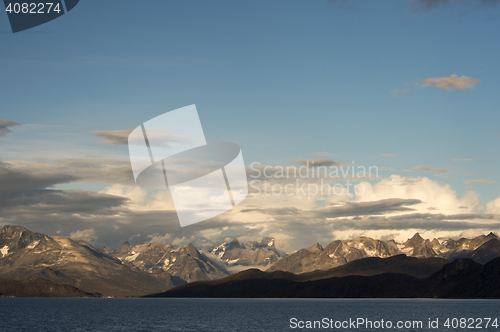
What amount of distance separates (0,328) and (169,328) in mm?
51041

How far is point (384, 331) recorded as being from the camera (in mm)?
141875

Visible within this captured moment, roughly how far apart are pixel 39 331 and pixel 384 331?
96.1m

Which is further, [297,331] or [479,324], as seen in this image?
[479,324]

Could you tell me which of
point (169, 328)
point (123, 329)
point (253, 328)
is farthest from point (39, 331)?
point (253, 328)

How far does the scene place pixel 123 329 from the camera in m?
155

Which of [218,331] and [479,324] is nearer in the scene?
[218,331]

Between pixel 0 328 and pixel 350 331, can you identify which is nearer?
pixel 350 331

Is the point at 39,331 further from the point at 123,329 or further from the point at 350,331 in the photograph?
the point at 350,331

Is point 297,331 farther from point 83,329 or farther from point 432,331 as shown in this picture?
point 83,329

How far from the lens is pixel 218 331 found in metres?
146

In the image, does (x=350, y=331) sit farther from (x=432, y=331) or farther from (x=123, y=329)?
(x=123, y=329)

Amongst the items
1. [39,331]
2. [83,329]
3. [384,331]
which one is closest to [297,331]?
[384,331]

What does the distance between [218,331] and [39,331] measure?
4990cm

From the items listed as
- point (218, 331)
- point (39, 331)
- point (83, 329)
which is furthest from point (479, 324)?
point (39, 331)
